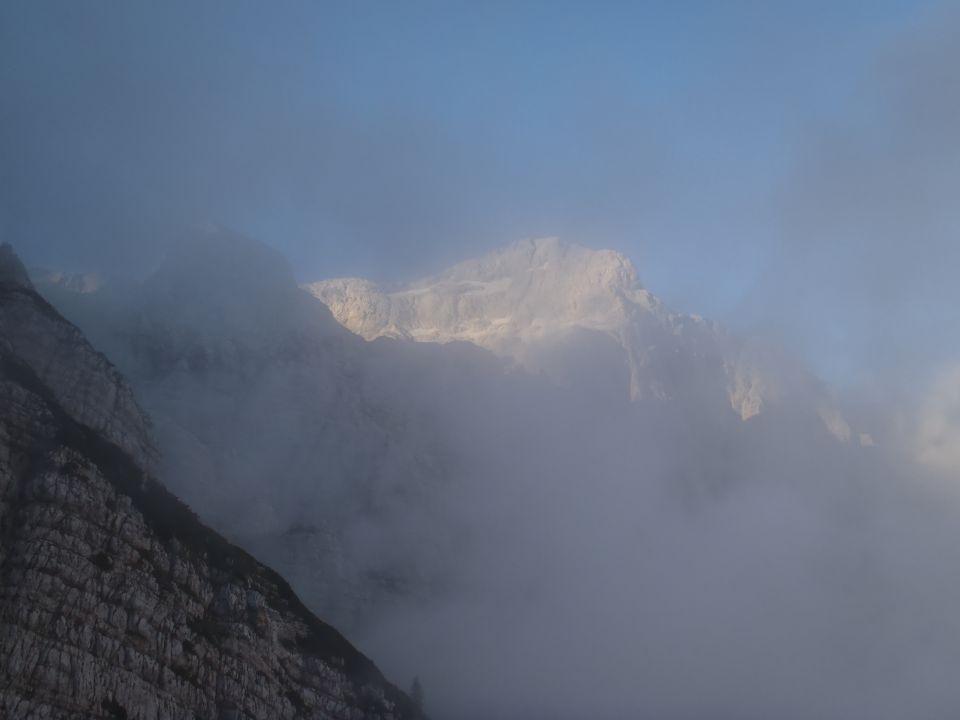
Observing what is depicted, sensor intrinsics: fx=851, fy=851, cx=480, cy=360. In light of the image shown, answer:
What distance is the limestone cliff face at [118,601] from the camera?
5678 cm

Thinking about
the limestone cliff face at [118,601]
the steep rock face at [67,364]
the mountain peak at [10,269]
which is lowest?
the limestone cliff face at [118,601]

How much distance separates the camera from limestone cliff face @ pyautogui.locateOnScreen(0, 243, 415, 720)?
56781 millimetres

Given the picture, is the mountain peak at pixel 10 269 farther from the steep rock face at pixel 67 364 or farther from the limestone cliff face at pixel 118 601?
the limestone cliff face at pixel 118 601

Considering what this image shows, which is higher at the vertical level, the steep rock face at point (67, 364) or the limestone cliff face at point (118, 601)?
the steep rock face at point (67, 364)

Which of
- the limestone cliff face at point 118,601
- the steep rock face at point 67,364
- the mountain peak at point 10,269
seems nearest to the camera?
the limestone cliff face at point 118,601

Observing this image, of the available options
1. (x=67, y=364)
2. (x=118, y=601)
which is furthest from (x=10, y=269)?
(x=118, y=601)

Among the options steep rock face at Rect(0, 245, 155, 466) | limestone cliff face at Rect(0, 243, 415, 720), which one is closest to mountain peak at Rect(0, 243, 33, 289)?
steep rock face at Rect(0, 245, 155, 466)

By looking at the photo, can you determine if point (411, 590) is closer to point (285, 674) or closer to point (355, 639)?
point (355, 639)

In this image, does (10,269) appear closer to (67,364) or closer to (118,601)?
(67,364)

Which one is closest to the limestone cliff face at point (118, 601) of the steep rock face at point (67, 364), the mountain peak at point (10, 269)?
the steep rock face at point (67, 364)

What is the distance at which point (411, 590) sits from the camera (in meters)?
189

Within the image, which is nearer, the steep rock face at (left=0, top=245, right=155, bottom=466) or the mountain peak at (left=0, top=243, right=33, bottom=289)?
the steep rock face at (left=0, top=245, right=155, bottom=466)

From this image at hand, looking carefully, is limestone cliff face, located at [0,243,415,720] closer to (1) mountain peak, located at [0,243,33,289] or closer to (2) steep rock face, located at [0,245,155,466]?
(2) steep rock face, located at [0,245,155,466]

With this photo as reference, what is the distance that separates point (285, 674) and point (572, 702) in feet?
327
